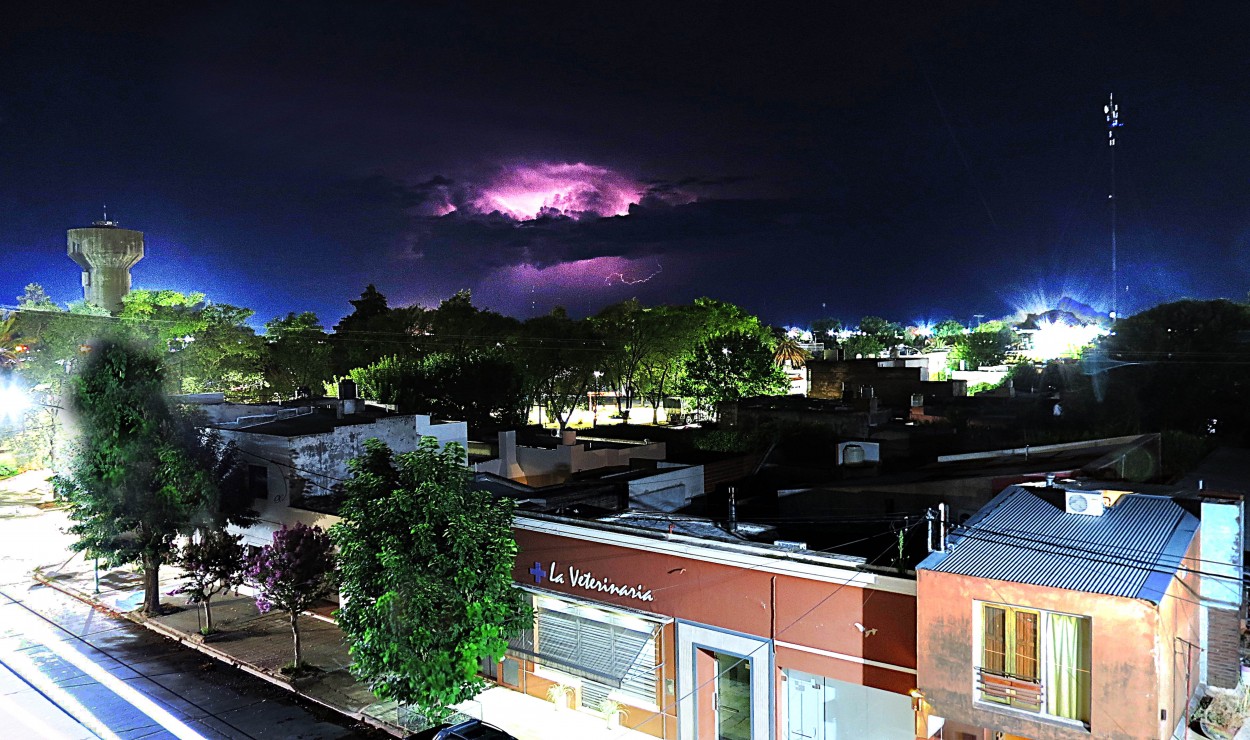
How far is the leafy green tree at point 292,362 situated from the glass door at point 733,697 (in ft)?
187

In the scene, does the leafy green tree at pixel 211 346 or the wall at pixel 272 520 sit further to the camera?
the leafy green tree at pixel 211 346

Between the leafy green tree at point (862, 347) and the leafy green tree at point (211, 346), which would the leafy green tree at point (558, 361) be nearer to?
the leafy green tree at point (211, 346)

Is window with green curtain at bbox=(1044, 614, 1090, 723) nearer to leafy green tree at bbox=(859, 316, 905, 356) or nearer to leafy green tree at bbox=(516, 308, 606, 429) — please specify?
leafy green tree at bbox=(516, 308, 606, 429)

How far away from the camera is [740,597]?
13750 mm

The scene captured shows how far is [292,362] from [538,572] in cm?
5326

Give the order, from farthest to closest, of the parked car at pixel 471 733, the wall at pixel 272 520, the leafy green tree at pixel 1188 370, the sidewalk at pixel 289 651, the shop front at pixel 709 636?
the leafy green tree at pixel 1188 370 < the wall at pixel 272 520 < the sidewalk at pixel 289 651 < the parked car at pixel 471 733 < the shop front at pixel 709 636

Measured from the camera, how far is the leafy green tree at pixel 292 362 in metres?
63.7

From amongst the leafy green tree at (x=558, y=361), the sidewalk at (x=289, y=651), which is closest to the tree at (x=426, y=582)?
the sidewalk at (x=289, y=651)

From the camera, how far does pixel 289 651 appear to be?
66.6ft

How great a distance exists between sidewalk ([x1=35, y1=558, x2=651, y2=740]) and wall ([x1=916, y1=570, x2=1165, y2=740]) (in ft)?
22.3

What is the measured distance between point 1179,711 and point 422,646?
1109 centimetres

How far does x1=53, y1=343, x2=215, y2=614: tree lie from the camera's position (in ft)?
74.5

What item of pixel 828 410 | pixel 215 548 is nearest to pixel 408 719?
pixel 215 548

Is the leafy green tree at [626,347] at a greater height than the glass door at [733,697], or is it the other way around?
the leafy green tree at [626,347]
